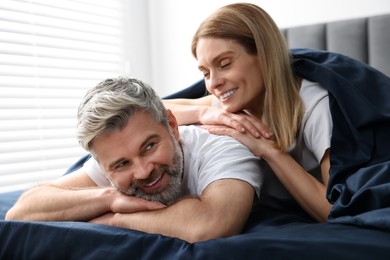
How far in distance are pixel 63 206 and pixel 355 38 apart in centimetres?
156

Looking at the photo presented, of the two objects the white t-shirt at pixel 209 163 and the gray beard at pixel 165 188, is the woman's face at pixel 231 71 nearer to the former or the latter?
the white t-shirt at pixel 209 163

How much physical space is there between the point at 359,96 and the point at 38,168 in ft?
6.27

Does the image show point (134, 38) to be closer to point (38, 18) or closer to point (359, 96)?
point (38, 18)

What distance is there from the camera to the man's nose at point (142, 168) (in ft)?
3.51

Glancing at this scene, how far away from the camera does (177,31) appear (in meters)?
3.12

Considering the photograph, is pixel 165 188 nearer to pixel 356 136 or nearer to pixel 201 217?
pixel 201 217

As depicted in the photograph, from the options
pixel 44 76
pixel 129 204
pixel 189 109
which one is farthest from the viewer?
pixel 44 76

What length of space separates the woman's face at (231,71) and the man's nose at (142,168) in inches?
17.5

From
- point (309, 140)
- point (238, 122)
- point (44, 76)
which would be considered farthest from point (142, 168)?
A: point (44, 76)

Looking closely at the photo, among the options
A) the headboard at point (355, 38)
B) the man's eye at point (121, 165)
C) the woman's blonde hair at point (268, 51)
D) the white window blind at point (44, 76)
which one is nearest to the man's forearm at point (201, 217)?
the man's eye at point (121, 165)

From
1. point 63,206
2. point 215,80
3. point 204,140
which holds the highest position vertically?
point 215,80

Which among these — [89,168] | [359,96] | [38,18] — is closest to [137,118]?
[89,168]

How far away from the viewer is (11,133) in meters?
2.42

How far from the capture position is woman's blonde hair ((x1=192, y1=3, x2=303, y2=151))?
1.34 m
